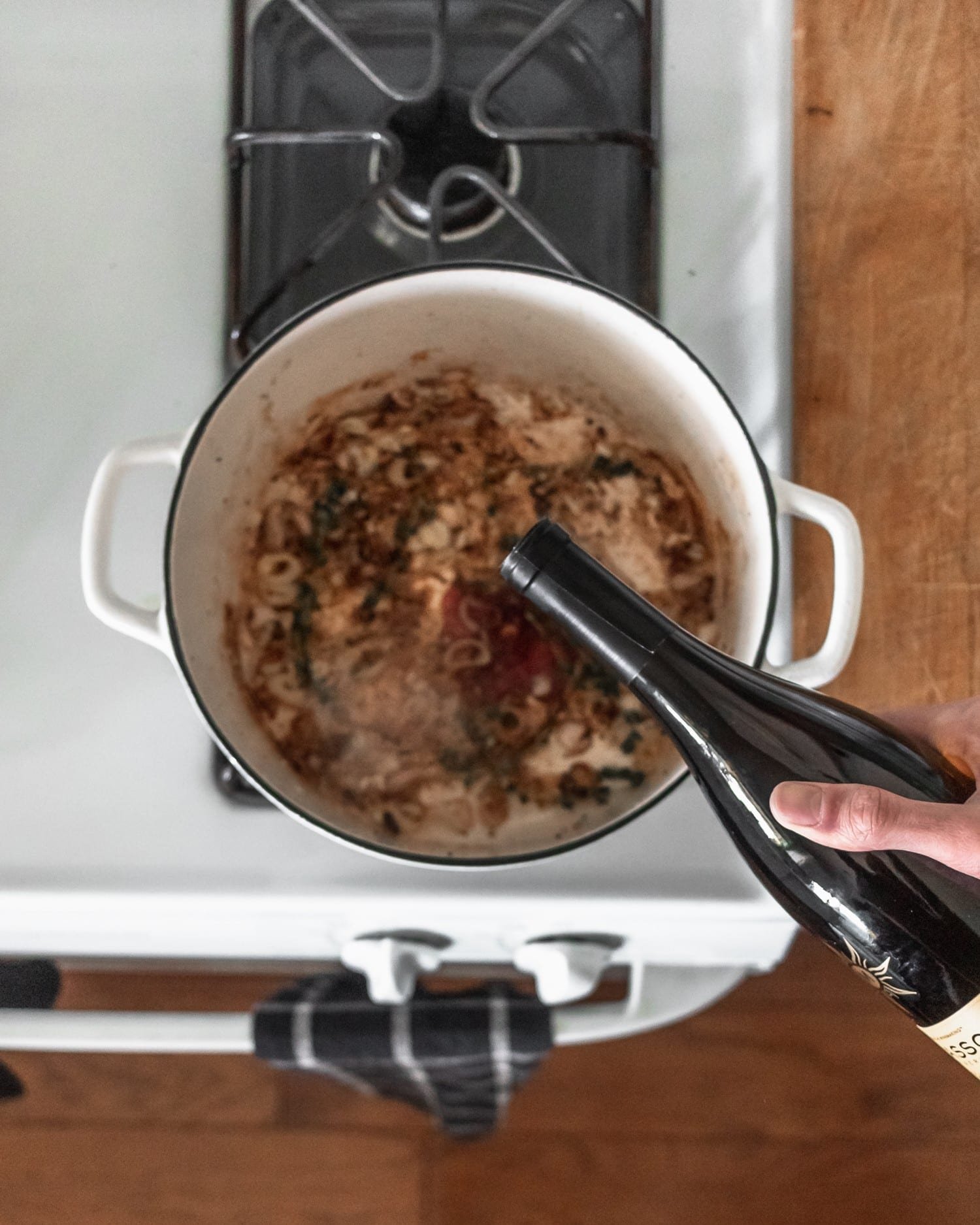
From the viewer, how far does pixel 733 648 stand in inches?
18.8

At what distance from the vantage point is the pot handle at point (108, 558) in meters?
0.44

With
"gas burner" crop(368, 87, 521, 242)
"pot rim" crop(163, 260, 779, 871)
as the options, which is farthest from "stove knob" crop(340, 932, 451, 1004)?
"gas burner" crop(368, 87, 521, 242)

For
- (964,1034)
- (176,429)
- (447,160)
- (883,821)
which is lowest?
(964,1034)

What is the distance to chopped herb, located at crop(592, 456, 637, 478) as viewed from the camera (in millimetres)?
552

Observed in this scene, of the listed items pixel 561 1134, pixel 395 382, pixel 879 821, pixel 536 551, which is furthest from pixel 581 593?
pixel 561 1134

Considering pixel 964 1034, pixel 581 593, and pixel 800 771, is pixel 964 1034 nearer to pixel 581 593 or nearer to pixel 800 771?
pixel 800 771

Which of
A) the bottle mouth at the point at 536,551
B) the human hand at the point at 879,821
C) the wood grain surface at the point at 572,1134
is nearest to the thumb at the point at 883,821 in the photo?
the human hand at the point at 879,821

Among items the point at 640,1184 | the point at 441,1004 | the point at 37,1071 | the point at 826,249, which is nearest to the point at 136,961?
the point at 37,1071

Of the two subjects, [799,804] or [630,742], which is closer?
[799,804]

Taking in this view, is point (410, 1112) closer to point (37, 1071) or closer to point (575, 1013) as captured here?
point (37, 1071)

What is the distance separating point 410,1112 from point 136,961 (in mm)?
332

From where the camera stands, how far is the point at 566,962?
518 millimetres

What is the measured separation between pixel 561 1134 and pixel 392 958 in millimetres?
623

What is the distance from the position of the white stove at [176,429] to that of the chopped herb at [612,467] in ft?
0.22
